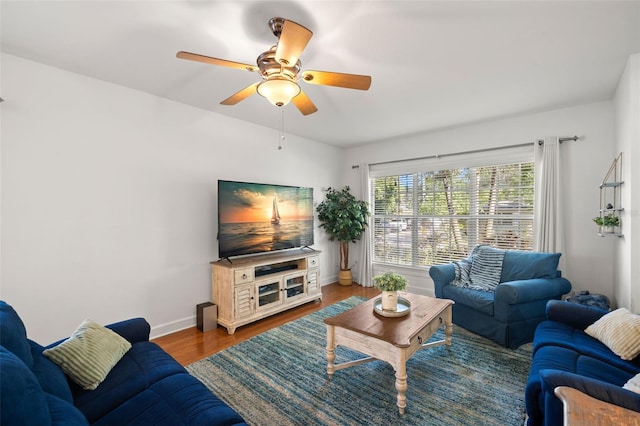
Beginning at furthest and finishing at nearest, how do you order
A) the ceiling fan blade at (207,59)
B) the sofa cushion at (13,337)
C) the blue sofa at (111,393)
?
1. the ceiling fan blade at (207,59)
2. the sofa cushion at (13,337)
3. the blue sofa at (111,393)

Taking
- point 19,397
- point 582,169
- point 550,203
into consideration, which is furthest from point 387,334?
point 582,169

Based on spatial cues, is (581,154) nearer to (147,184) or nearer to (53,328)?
(147,184)

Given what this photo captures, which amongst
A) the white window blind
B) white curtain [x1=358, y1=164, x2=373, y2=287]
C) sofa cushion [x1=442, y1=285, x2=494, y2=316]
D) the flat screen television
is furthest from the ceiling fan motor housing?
white curtain [x1=358, y1=164, x2=373, y2=287]

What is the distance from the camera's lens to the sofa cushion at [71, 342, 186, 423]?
1.33 m

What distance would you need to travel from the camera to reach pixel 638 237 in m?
2.18

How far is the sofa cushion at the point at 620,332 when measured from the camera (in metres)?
1.69

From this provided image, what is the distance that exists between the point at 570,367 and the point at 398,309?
1111mm

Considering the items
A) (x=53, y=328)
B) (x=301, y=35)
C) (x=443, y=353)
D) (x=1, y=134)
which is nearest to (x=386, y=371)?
(x=443, y=353)

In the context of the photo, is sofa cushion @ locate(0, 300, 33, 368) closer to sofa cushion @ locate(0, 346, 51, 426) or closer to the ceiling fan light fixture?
sofa cushion @ locate(0, 346, 51, 426)

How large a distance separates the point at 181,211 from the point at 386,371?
2.68m

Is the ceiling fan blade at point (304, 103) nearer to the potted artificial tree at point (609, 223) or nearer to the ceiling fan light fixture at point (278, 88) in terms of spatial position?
the ceiling fan light fixture at point (278, 88)

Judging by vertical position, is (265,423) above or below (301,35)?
below

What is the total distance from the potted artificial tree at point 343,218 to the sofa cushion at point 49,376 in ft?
12.2

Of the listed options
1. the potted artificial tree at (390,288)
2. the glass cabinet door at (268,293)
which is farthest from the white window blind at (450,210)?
the potted artificial tree at (390,288)
